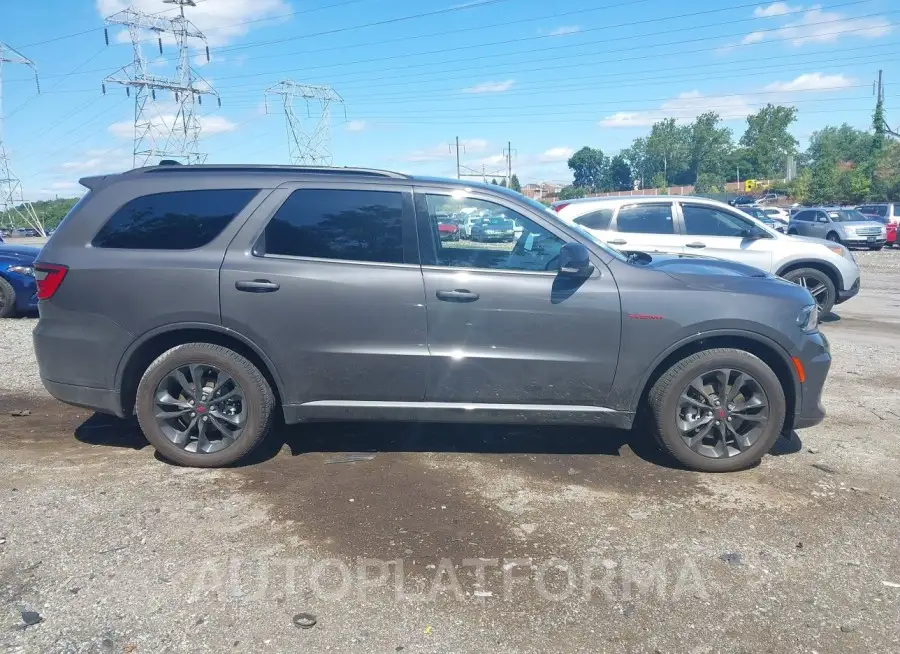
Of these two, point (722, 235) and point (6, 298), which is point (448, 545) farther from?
point (6, 298)

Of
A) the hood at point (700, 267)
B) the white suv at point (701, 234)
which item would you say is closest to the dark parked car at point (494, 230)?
the hood at point (700, 267)

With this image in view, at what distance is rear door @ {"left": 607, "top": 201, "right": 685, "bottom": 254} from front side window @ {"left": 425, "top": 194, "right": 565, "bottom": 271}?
5.44m

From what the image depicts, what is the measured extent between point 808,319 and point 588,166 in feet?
372

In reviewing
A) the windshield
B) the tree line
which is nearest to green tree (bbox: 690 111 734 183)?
the tree line

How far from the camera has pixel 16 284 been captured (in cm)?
1071

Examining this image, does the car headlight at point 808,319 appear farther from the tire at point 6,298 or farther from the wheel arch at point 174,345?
the tire at point 6,298

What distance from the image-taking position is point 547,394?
174 inches

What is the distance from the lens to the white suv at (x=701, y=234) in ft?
31.8

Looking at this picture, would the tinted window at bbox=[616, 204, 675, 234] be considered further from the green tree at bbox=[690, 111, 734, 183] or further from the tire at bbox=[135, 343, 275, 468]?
the green tree at bbox=[690, 111, 734, 183]

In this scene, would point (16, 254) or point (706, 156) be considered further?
point (706, 156)

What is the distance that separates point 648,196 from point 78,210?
7375mm

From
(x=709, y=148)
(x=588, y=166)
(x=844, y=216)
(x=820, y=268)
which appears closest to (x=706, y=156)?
(x=709, y=148)

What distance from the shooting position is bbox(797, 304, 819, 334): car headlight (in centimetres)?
447

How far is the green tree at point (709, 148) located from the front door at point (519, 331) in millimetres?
103067
